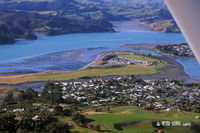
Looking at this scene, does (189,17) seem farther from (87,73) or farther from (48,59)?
(48,59)

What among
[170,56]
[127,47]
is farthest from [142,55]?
[127,47]

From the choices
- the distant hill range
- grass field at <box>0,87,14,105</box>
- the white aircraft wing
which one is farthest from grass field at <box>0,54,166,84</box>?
the distant hill range

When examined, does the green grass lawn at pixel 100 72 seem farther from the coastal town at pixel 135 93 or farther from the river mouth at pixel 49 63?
the river mouth at pixel 49 63

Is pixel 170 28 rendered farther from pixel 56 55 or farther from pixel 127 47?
pixel 56 55

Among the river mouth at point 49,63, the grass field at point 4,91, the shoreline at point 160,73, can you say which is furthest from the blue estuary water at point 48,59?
the grass field at point 4,91

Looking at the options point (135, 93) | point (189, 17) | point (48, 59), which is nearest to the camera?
point (189, 17)

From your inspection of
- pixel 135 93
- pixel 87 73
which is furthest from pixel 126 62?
pixel 135 93
